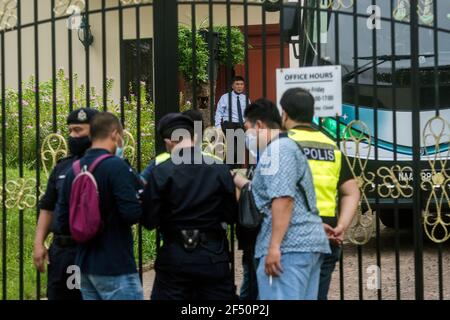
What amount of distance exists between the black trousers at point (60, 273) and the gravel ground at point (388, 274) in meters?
1.88

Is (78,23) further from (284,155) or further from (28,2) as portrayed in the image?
(28,2)

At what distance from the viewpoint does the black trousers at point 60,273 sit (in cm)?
411

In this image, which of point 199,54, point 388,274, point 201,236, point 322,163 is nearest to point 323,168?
point 322,163

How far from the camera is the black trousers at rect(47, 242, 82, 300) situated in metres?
4.11

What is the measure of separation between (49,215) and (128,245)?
0.60m

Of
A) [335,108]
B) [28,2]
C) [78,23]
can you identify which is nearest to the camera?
[335,108]

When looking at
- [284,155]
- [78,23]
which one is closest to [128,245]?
[284,155]

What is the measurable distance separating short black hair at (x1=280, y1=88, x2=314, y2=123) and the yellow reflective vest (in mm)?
72

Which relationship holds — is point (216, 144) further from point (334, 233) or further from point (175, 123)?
point (334, 233)

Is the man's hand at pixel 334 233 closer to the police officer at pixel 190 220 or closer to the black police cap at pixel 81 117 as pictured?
the police officer at pixel 190 220

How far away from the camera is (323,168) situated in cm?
409

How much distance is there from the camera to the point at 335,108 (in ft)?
15.0

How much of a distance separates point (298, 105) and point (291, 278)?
0.98m
